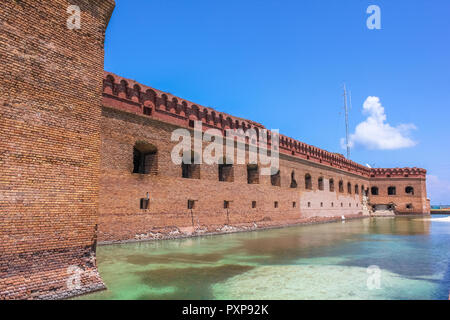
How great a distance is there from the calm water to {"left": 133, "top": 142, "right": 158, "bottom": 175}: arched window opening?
3048 millimetres

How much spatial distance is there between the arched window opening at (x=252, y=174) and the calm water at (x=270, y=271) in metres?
7.40

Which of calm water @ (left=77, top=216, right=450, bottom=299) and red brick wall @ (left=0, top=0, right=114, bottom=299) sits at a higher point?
red brick wall @ (left=0, top=0, right=114, bottom=299)

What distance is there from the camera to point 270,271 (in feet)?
22.5

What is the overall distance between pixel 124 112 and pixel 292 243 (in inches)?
302

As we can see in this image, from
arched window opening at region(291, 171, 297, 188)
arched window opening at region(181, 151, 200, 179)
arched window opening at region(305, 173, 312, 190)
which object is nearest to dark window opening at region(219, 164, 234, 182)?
arched window opening at region(181, 151, 200, 179)

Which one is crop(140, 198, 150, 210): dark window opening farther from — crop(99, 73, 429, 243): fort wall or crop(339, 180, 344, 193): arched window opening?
crop(339, 180, 344, 193): arched window opening

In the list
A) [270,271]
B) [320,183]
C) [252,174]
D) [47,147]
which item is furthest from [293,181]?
[47,147]

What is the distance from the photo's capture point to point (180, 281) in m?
5.98

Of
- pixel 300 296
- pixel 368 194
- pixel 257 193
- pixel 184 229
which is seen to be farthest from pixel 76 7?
pixel 368 194

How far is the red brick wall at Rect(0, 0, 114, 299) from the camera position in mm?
4531

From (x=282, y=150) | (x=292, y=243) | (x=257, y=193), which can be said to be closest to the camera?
(x=292, y=243)

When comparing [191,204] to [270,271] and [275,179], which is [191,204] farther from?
[275,179]

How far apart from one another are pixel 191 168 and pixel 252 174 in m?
4.97
